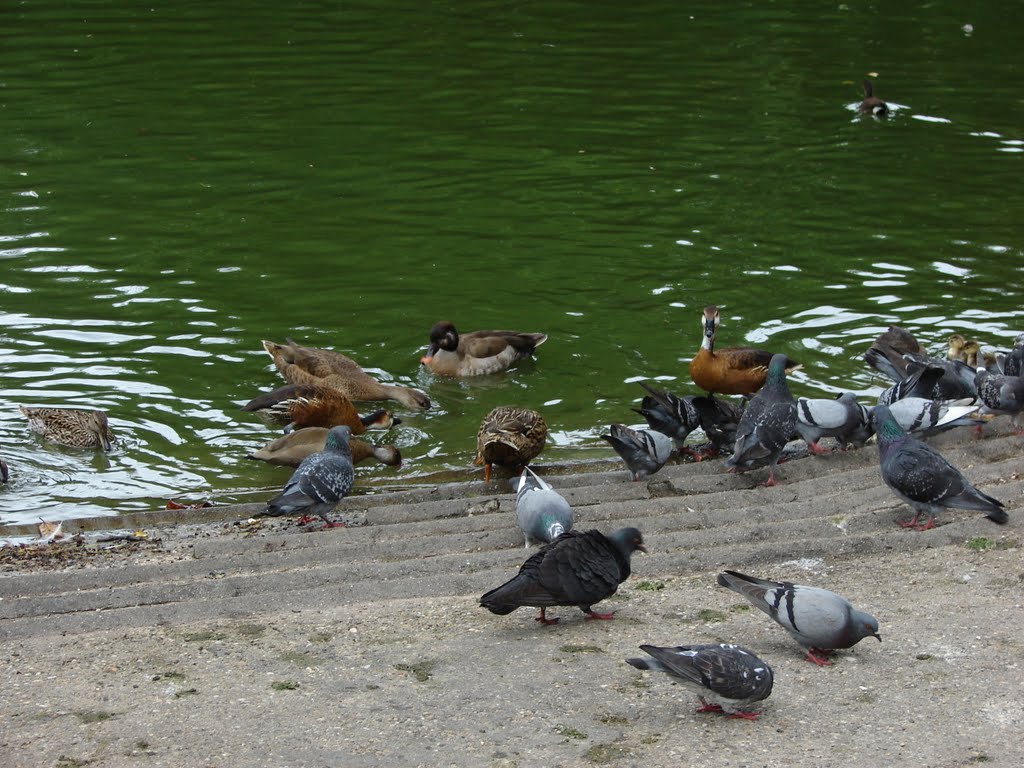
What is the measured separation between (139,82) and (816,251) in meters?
12.1

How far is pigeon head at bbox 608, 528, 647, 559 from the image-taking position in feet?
23.9

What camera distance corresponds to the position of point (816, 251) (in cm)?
1554

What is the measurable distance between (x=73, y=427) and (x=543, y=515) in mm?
4533

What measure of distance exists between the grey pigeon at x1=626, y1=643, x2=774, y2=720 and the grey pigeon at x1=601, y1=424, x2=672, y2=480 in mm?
3558

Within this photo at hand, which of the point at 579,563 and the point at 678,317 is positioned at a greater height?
the point at 579,563

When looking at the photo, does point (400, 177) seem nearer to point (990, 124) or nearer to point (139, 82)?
point (139, 82)

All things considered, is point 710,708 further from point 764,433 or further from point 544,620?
point 764,433

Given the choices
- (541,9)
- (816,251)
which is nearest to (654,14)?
(541,9)

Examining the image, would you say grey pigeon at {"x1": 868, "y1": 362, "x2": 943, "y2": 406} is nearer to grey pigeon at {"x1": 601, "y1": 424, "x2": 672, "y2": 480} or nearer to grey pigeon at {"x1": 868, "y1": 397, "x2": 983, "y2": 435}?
grey pigeon at {"x1": 868, "y1": 397, "x2": 983, "y2": 435}

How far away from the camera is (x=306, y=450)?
10.5 meters

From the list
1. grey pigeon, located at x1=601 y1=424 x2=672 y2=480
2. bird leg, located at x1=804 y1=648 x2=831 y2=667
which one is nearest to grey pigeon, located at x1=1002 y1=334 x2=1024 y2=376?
grey pigeon, located at x1=601 y1=424 x2=672 y2=480

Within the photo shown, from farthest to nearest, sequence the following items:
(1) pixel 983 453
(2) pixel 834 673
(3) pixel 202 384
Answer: (3) pixel 202 384, (1) pixel 983 453, (2) pixel 834 673

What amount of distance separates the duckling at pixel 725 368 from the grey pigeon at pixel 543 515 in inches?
142

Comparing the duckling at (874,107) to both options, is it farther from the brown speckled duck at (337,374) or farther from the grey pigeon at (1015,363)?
the brown speckled duck at (337,374)
